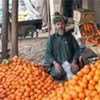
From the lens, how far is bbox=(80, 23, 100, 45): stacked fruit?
8836 millimetres

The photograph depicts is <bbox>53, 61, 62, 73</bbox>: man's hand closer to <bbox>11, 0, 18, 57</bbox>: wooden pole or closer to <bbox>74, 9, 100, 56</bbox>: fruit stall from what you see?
<bbox>11, 0, 18, 57</bbox>: wooden pole

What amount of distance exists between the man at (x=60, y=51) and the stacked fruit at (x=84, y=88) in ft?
5.58

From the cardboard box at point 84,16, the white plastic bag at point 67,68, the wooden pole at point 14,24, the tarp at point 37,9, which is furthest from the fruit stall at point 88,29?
the tarp at point 37,9

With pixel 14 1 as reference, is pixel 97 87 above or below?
below

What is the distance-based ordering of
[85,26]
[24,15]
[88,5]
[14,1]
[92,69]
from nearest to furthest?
[92,69], [14,1], [85,26], [88,5], [24,15]

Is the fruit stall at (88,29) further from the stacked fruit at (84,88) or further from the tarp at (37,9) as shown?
the tarp at (37,9)

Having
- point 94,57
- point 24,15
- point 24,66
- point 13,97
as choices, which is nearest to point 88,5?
point 24,15

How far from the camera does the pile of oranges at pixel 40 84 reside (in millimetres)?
3482

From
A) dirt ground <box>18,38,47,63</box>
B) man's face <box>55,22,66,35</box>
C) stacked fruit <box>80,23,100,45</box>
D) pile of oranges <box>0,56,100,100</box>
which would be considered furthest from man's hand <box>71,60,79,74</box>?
dirt ground <box>18,38,47,63</box>

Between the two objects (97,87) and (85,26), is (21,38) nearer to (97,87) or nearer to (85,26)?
(85,26)

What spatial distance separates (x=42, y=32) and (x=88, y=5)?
2.77 metres

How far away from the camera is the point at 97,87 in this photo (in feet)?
11.2

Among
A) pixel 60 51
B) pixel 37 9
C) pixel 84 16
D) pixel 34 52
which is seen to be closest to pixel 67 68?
pixel 60 51

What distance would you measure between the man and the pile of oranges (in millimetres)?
468
